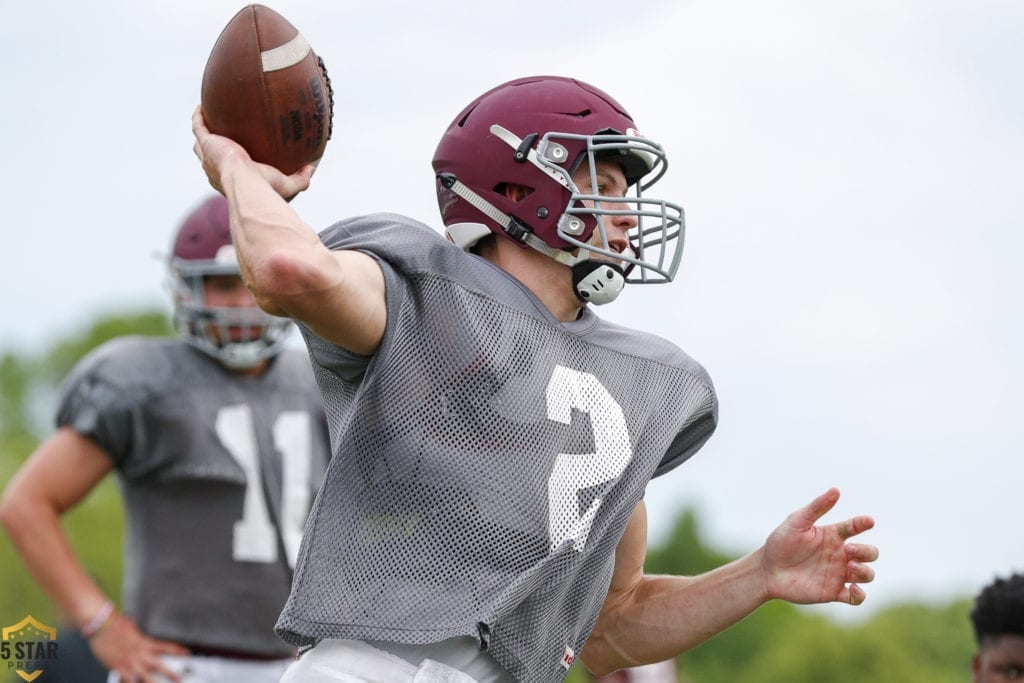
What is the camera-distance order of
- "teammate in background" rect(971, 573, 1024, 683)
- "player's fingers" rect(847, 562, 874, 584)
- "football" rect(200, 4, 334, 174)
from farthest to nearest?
"teammate in background" rect(971, 573, 1024, 683), "player's fingers" rect(847, 562, 874, 584), "football" rect(200, 4, 334, 174)

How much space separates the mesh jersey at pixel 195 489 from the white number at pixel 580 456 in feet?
8.44

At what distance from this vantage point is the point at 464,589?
3320 millimetres

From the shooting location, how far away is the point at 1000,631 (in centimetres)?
556

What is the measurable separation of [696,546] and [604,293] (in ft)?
157

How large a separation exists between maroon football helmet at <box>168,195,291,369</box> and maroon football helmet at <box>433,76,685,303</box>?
2.43 metres

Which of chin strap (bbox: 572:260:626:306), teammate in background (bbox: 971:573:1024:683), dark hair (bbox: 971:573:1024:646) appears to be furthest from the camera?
dark hair (bbox: 971:573:1024:646)

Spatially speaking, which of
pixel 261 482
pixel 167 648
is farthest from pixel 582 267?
pixel 167 648

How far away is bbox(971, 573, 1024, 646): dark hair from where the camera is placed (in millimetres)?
5520

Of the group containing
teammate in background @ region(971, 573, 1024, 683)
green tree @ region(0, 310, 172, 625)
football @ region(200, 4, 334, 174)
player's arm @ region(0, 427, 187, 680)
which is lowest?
green tree @ region(0, 310, 172, 625)

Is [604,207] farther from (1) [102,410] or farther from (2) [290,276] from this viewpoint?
(1) [102,410]

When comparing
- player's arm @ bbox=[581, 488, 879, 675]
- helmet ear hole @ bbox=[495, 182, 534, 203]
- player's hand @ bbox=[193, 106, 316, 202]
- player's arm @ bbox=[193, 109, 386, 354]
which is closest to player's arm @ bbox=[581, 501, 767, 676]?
player's arm @ bbox=[581, 488, 879, 675]

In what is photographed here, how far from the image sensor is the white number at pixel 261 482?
589cm

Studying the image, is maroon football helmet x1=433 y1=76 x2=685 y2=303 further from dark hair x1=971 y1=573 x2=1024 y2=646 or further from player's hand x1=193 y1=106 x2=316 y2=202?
dark hair x1=971 y1=573 x2=1024 y2=646


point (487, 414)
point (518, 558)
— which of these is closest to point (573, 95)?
point (487, 414)
